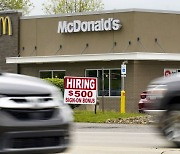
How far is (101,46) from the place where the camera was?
34.8m

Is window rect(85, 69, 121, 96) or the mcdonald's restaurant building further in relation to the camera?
window rect(85, 69, 121, 96)

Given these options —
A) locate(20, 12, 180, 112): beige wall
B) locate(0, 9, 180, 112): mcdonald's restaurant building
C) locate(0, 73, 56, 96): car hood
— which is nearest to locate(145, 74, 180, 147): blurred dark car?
locate(0, 73, 56, 96): car hood

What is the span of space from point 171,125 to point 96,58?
23.4 m

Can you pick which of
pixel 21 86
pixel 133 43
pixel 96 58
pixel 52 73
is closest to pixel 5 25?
pixel 52 73

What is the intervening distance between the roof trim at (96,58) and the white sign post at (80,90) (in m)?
7.08

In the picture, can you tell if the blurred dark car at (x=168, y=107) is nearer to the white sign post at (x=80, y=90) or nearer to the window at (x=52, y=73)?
the white sign post at (x=80, y=90)

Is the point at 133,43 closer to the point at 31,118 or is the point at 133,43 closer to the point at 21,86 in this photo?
the point at 21,86

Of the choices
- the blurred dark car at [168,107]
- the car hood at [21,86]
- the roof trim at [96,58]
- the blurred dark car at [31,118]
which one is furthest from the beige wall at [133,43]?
the blurred dark car at [31,118]

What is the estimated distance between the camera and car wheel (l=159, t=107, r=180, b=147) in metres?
10.5

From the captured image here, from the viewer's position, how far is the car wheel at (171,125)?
34.5 feet

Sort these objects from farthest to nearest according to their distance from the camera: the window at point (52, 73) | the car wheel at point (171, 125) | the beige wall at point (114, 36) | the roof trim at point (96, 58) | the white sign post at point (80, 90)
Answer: the window at point (52, 73) → the beige wall at point (114, 36) → the roof trim at point (96, 58) → the white sign post at point (80, 90) → the car wheel at point (171, 125)

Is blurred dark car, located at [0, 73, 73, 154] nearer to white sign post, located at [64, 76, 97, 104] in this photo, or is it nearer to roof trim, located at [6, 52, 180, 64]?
white sign post, located at [64, 76, 97, 104]

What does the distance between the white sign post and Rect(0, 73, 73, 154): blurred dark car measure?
17692mm

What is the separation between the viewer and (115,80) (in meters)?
34.3
